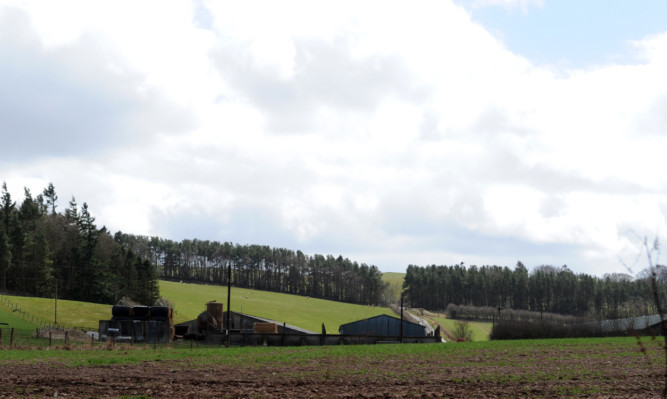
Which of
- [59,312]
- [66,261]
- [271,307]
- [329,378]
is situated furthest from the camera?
[271,307]

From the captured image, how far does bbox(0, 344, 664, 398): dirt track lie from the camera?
18250mm

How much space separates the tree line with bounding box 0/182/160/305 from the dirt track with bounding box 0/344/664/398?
312ft

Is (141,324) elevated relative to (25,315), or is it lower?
elevated

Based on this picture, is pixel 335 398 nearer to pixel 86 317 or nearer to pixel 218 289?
pixel 86 317

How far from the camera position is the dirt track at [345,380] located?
1825 cm

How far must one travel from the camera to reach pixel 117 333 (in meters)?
69.6

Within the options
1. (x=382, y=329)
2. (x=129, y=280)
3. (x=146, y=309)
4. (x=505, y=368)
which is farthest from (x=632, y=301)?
(x=505, y=368)

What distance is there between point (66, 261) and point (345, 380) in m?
119

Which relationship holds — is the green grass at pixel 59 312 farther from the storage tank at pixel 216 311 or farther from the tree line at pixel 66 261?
the storage tank at pixel 216 311

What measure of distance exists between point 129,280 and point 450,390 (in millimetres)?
114434

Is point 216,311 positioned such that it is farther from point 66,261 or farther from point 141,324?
point 66,261

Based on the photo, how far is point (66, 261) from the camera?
4958 inches

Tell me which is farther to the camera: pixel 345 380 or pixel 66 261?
pixel 66 261

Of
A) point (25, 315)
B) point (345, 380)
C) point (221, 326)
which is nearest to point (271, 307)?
point (25, 315)
